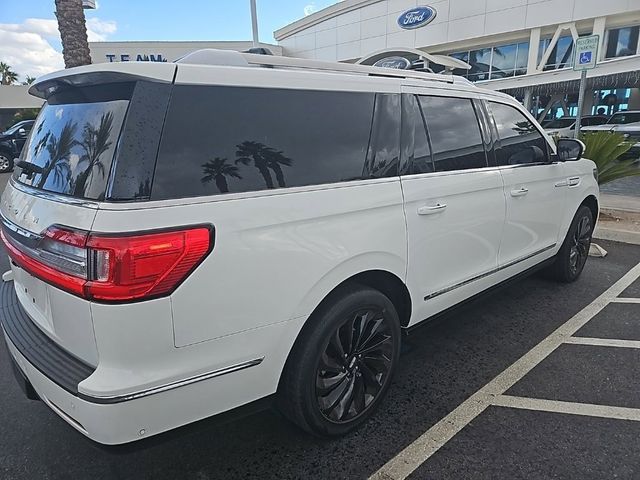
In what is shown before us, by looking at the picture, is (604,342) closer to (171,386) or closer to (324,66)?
(324,66)

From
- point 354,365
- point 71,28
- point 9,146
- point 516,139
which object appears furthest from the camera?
point 9,146

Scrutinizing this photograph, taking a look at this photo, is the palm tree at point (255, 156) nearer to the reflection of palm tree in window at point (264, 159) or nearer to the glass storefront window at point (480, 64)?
the reflection of palm tree in window at point (264, 159)

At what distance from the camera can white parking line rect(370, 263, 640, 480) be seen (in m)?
2.30

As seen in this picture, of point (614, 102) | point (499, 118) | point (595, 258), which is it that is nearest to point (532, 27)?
point (614, 102)

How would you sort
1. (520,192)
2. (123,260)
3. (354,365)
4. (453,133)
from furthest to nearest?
(520,192), (453,133), (354,365), (123,260)

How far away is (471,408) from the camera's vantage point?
2746 mm

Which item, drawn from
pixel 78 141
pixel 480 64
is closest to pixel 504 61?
pixel 480 64

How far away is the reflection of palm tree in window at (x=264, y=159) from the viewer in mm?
1928

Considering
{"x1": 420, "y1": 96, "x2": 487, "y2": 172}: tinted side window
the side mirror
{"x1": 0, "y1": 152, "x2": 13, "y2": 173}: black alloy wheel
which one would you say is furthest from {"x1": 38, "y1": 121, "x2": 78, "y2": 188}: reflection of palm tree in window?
{"x1": 0, "y1": 152, "x2": 13, "y2": 173}: black alloy wheel

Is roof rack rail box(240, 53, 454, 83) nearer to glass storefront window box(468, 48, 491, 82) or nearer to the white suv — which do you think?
the white suv

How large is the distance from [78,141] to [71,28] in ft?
28.0

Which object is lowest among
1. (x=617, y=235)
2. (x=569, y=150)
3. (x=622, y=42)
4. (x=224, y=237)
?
(x=617, y=235)

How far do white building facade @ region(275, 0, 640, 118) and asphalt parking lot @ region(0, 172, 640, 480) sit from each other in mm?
23333

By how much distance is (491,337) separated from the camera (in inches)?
144
